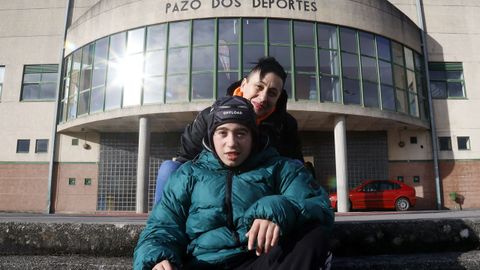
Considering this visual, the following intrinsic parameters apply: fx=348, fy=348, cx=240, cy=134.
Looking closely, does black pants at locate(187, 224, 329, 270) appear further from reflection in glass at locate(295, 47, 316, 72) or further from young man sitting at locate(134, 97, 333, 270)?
reflection in glass at locate(295, 47, 316, 72)

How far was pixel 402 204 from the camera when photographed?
1380 centimetres

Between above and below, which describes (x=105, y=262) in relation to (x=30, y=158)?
below

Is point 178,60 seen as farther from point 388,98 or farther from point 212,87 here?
point 388,98

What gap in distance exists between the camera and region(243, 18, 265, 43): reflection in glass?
12.9 m

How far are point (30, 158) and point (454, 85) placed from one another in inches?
800

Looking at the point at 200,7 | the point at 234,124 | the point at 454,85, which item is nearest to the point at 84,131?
the point at 200,7

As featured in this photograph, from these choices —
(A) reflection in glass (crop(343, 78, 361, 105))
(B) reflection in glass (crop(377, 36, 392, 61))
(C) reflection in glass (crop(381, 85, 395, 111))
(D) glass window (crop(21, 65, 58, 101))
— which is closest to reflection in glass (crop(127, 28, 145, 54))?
(D) glass window (crop(21, 65, 58, 101))

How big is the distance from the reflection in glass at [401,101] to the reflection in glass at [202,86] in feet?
25.1

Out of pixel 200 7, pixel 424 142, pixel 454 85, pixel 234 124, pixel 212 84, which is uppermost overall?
pixel 200 7

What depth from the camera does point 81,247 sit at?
2.85m

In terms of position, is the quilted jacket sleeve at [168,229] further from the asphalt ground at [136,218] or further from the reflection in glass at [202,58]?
the reflection in glass at [202,58]

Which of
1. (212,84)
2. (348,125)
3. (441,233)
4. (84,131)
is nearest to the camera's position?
(441,233)

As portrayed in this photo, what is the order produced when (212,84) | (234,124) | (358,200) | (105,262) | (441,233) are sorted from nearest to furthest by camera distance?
(234,124)
(105,262)
(441,233)
(212,84)
(358,200)

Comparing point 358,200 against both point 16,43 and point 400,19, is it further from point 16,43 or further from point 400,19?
point 16,43
